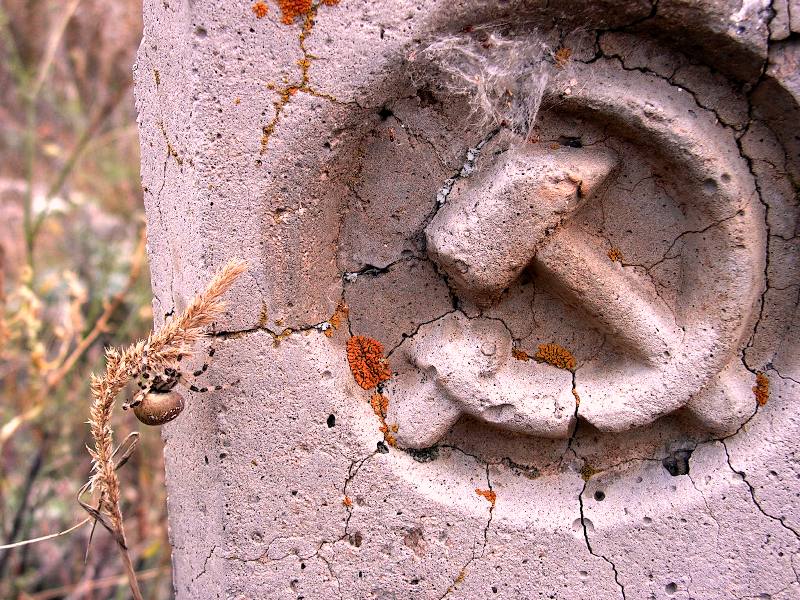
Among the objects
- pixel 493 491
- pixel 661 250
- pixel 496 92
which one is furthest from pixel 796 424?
pixel 496 92

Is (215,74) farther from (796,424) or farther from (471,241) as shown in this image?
(796,424)

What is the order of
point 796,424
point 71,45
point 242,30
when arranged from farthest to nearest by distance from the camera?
point 71,45 < point 796,424 < point 242,30

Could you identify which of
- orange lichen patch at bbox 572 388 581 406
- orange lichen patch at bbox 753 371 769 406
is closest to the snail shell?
orange lichen patch at bbox 572 388 581 406

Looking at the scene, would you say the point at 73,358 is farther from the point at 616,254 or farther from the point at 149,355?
the point at 616,254

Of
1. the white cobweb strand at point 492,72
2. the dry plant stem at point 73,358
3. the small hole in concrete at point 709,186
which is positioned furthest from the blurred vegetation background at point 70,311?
the small hole in concrete at point 709,186

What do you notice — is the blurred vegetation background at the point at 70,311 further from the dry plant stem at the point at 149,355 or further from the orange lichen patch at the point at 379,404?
the orange lichen patch at the point at 379,404

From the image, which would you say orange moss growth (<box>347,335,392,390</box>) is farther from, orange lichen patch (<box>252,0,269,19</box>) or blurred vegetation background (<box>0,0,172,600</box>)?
blurred vegetation background (<box>0,0,172,600</box>)

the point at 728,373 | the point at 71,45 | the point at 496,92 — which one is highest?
the point at 496,92

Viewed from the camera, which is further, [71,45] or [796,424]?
[71,45]
